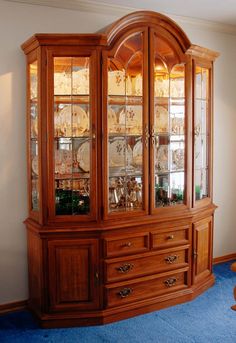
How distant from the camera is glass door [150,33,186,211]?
3.37m

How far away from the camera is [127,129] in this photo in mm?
3320

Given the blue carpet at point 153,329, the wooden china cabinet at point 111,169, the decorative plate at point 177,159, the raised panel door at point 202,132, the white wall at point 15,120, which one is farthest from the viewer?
the raised panel door at point 202,132

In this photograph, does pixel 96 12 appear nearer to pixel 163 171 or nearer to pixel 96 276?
pixel 163 171

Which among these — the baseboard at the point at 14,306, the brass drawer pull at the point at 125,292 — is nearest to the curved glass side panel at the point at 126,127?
the brass drawer pull at the point at 125,292

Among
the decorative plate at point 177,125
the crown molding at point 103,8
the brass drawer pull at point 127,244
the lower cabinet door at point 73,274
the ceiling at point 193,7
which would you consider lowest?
the lower cabinet door at point 73,274

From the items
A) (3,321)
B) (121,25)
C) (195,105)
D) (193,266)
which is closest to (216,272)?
(193,266)

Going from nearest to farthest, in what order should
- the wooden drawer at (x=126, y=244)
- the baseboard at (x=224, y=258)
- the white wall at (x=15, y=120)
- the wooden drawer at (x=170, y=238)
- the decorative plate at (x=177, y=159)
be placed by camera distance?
the wooden drawer at (x=126, y=244) → the white wall at (x=15, y=120) → the wooden drawer at (x=170, y=238) → the decorative plate at (x=177, y=159) → the baseboard at (x=224, y=258)

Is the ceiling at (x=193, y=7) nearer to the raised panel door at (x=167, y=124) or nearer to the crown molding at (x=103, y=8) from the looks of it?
the crown molding at (x=103, y=8)

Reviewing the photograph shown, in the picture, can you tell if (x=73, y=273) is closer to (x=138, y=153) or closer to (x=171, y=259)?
(x=171, y=259)

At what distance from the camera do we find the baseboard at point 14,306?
3406 mm

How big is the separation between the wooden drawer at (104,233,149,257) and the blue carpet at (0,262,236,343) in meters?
0.53

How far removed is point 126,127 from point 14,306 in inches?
68.6

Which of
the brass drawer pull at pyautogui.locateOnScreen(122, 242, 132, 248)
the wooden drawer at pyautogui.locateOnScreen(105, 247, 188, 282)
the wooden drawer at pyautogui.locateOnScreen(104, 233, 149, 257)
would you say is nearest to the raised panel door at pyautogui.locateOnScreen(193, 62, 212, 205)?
the wooden drawer at pyautogui.locateOnScreen(105, 247, 188, 282)

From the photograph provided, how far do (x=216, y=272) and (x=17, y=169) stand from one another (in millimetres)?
2295
